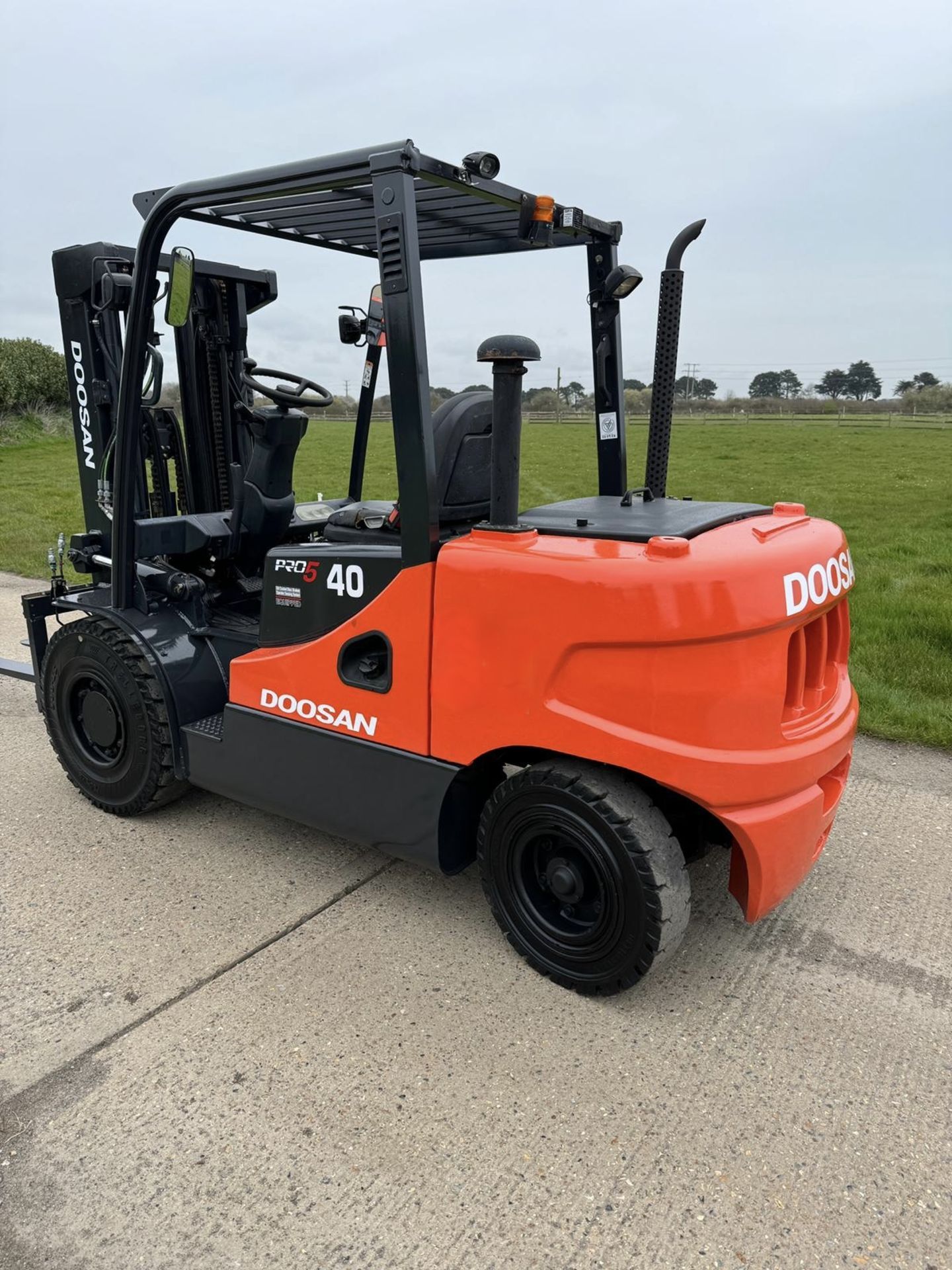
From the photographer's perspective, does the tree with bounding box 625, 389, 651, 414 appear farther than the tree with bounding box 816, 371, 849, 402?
No

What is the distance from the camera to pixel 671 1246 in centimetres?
198

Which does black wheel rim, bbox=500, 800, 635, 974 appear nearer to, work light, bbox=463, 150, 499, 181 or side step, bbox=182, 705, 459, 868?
side step, bbox=182, 705, 459, 868

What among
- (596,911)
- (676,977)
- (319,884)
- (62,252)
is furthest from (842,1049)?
(62,252)

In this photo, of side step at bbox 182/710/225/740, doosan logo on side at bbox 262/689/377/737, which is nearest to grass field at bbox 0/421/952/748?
doosan logo on side at bbox 262/689/377/737

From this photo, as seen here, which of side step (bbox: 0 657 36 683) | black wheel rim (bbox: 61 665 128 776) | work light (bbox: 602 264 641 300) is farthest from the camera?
side step (bbox: 0 657 36 683)

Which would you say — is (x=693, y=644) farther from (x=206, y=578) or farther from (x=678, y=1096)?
(x=206, y=578)

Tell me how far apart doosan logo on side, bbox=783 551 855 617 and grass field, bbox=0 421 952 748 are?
1479 mm

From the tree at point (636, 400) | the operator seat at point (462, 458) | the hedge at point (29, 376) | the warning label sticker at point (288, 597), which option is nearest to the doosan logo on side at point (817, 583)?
the operator seat at point (462, 458)

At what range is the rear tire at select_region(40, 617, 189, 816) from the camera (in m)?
Result: 3.65

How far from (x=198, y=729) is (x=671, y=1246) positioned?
2.42 m

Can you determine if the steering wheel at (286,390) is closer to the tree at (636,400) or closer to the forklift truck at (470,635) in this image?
the forklift truck at (470,635)

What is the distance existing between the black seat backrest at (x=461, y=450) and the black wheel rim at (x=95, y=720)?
1706 millimetres

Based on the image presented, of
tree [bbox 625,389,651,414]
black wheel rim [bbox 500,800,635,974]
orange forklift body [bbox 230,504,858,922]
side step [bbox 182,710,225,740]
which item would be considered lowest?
black wheel rim [bbox 500,800,635,974]

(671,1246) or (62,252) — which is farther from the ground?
(62,252)
